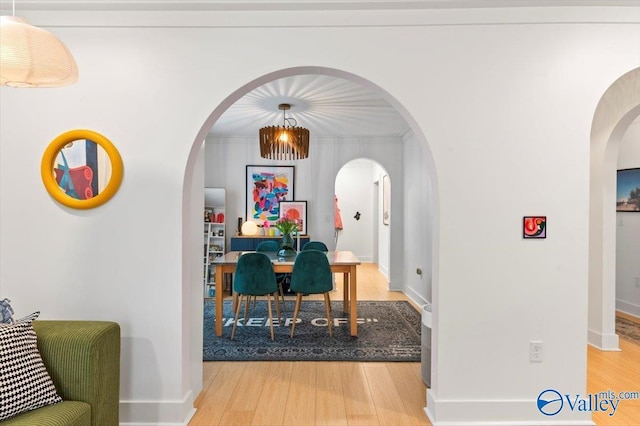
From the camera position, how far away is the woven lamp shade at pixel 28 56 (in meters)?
1.32

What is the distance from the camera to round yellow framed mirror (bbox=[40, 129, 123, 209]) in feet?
7.29

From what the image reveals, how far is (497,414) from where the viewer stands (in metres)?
2.24

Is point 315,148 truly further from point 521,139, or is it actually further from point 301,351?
point 521,139

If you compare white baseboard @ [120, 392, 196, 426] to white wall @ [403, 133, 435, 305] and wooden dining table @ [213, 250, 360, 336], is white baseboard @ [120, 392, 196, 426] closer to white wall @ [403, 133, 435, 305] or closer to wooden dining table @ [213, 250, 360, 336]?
wooden dining table @ [213, 250, 360, 336]

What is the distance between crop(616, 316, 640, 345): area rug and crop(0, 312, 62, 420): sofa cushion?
188 inches

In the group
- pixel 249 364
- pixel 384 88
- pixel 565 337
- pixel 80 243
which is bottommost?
pixel 249 364

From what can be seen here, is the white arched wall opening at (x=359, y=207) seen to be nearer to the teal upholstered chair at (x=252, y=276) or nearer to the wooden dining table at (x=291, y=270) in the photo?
the wooden dining table at (x=291, y=270)

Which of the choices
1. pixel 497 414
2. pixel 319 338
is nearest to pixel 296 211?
pixel 319 338

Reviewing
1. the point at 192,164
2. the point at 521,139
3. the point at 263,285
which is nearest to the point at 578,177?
the point at 521,139

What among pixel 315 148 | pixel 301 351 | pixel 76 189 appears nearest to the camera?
pixel 76 189

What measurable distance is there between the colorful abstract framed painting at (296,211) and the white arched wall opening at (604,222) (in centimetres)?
390

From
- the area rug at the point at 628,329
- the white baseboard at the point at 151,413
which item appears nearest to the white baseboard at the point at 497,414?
the white baseboard at the point at 151,413

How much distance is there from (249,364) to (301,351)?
0.49 metres

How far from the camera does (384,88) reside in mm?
2287
